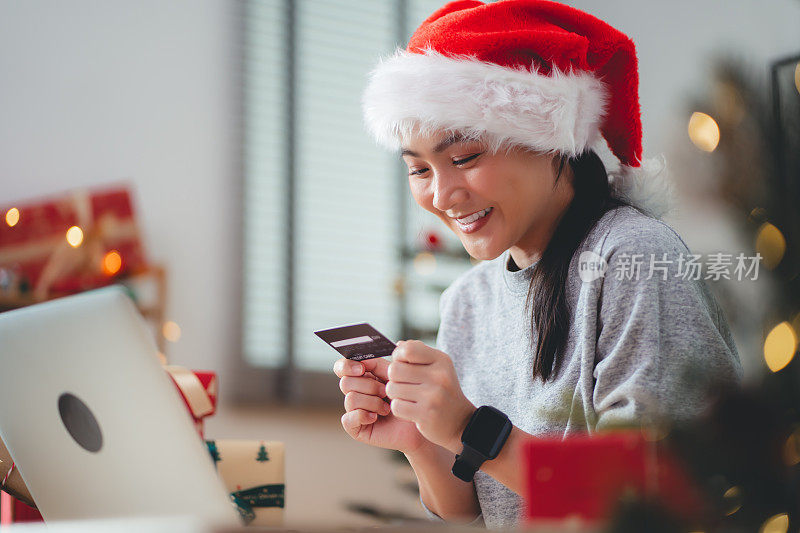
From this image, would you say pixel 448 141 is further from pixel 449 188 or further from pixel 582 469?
pixel 582 469

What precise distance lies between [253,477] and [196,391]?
0.52ft

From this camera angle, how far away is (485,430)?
896 millimetres

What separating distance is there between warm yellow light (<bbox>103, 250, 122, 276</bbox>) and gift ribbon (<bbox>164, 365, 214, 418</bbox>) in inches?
44.9

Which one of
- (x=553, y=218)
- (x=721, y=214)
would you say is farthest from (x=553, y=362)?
(x=721, y=214)

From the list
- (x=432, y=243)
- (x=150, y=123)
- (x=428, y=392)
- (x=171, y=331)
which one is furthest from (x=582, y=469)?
(x=150, y=123)

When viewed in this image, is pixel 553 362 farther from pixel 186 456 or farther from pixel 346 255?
pixel 346 255

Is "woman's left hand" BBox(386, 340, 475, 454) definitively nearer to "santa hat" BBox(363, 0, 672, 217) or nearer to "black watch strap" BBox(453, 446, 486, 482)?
"black watch strap" BBox(453, 446, 486, 482)

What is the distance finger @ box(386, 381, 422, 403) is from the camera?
90cm

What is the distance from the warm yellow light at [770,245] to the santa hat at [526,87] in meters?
0.63

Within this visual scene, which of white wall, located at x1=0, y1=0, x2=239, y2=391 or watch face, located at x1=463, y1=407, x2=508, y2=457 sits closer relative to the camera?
watch face, located at x1=463, y1=407, x2=508, y2=457

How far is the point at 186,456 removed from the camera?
590mm

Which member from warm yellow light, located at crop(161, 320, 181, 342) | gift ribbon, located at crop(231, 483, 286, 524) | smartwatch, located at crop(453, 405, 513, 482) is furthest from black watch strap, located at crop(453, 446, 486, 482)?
warm yellow light, located at crop(161, 320, 181, 342)

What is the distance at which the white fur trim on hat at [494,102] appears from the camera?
1083 millimetres

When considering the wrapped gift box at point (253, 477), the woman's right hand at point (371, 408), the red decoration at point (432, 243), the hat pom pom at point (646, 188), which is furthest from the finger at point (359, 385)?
the red decoration at point (432, 243)
